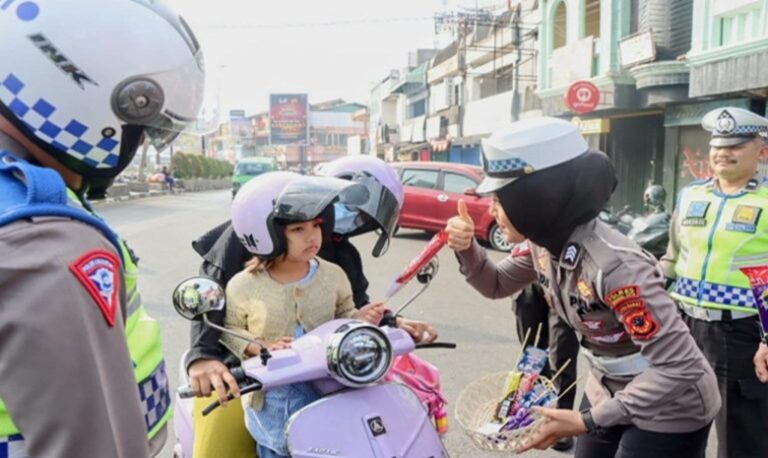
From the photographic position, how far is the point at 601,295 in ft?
6.02

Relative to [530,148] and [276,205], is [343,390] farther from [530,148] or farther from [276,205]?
[530,148]

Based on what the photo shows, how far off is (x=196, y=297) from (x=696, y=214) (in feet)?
8.37

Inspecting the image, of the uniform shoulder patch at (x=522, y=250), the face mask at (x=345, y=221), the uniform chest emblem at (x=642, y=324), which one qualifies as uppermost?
the face mask at (x=345, y=221)

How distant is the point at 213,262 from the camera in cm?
245

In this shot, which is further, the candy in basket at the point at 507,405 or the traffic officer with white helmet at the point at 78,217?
the candy in basket at the point at 507,405

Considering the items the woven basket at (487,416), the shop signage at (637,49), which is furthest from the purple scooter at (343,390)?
the shop signage at (637,49)

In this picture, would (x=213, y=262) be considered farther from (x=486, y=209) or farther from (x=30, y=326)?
(x=486, y=209)

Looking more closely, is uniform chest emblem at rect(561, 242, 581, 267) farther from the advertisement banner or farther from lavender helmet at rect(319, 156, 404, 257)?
the advertisement banner

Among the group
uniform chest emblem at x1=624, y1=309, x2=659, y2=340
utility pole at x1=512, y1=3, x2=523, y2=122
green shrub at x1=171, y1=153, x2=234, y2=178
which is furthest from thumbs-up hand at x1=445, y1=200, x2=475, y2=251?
green shrub at x1=171, y1=153, x2=234, y2=178

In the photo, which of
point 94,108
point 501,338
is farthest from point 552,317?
point 94,108

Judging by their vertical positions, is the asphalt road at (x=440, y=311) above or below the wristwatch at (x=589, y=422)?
below

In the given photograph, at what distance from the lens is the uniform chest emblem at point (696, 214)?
3145 millimetres

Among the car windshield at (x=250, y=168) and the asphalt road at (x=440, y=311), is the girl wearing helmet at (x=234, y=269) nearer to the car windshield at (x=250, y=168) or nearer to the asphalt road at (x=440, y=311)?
the asphalt road at (x=440, y=311)

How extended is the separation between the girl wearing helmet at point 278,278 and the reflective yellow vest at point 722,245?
5.80 feet
